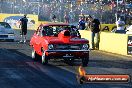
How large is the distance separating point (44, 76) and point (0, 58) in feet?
18.7

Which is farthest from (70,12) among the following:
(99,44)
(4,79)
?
→ (4,79)

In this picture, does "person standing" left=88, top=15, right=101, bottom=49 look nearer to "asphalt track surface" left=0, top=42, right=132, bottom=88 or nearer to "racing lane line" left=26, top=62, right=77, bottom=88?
"asphalt track surface" left=0, top=42, right=132, bottom=88

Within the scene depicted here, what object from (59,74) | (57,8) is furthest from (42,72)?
(57,8)

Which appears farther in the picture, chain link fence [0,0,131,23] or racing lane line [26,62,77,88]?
chain link fence [0,0,131,23]

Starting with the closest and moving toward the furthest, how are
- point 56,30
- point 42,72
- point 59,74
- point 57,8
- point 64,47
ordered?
point 59,74 < point 42,72 < point 64,47 < point 56,30 < point 57,8

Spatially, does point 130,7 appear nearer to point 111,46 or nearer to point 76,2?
point 76,2

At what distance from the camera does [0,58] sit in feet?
56.5

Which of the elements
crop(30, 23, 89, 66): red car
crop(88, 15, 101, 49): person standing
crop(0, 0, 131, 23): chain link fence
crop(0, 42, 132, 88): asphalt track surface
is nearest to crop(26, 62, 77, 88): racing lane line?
crop(0, 42, 132, 88): asphalt track surface

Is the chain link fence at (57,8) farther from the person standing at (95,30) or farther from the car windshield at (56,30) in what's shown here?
the car windshield at (56,30)

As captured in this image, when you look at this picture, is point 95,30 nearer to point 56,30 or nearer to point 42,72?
point 56,30

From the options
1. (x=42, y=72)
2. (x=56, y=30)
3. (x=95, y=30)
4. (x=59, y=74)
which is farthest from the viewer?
(x=95, y=30)

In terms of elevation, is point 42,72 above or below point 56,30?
below

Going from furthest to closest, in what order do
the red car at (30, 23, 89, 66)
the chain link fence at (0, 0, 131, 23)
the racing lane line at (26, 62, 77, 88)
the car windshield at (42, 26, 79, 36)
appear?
the chain link fence at (0, 0, 131, 23), the car windshield at (42, 26, 79, 36), the red car at (30, 23, 89, 66), the racing lane line at (26, 62, 77, 88)

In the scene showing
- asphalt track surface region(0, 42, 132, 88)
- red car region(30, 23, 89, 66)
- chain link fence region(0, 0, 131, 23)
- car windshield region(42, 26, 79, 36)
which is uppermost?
chain link fence region(0, 0, 131, 23)
